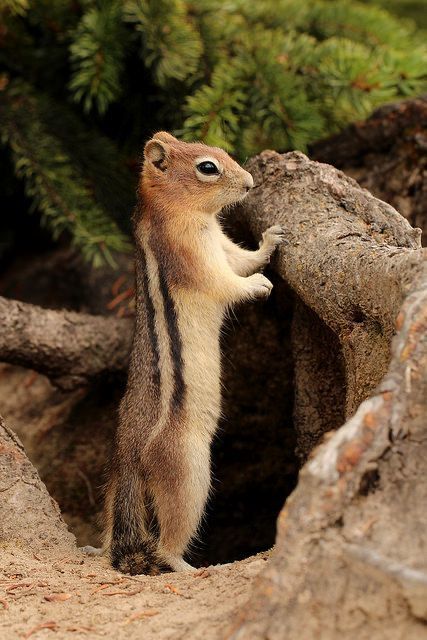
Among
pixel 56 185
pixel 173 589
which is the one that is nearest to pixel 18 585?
pixel 173 589

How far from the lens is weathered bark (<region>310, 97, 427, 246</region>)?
14.2ft

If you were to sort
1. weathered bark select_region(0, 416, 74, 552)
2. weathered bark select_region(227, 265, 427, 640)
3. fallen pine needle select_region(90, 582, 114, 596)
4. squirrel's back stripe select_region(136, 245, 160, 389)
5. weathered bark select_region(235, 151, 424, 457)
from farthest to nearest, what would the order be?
1. squirrel's back stripe select_region(136, 245, 160, 389)
2. weathered bark select_region(0, 416, 74, 552)
3. weathered bark select_region(235, 151, 424, 457)
4. fallen pine needle select_region(90, 582, 114, 596)
5. weathered bark select_region(227, 265, 427, 640)

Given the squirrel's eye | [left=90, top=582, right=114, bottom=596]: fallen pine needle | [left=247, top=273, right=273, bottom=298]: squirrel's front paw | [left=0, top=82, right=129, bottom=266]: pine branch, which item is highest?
A: the squirrel's eye

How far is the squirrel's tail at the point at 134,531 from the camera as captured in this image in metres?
3.30

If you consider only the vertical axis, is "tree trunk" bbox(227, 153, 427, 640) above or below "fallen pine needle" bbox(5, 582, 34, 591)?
above

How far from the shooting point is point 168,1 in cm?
392

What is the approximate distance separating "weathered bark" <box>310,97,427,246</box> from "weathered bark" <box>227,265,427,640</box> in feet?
7.87

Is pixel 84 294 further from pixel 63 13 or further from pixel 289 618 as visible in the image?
pixel 289 618

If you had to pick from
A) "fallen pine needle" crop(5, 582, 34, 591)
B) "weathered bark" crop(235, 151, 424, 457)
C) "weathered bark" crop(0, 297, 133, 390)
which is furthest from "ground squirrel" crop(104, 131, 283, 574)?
"weathered bark" crop(0, 297, 133, 390)

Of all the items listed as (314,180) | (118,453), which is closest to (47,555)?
(118,453)

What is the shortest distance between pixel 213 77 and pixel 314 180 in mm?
855

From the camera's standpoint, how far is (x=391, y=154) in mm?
4461

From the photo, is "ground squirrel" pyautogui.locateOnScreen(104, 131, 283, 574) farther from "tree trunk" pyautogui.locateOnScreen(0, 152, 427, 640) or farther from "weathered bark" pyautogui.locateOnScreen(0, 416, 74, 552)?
"tree trunk" pyautogui.locateOnScreen(0, 152, 427, 640)

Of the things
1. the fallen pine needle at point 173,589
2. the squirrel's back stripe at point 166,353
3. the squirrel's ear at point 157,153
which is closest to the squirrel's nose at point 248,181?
the squirrel's ear at point 157,153
